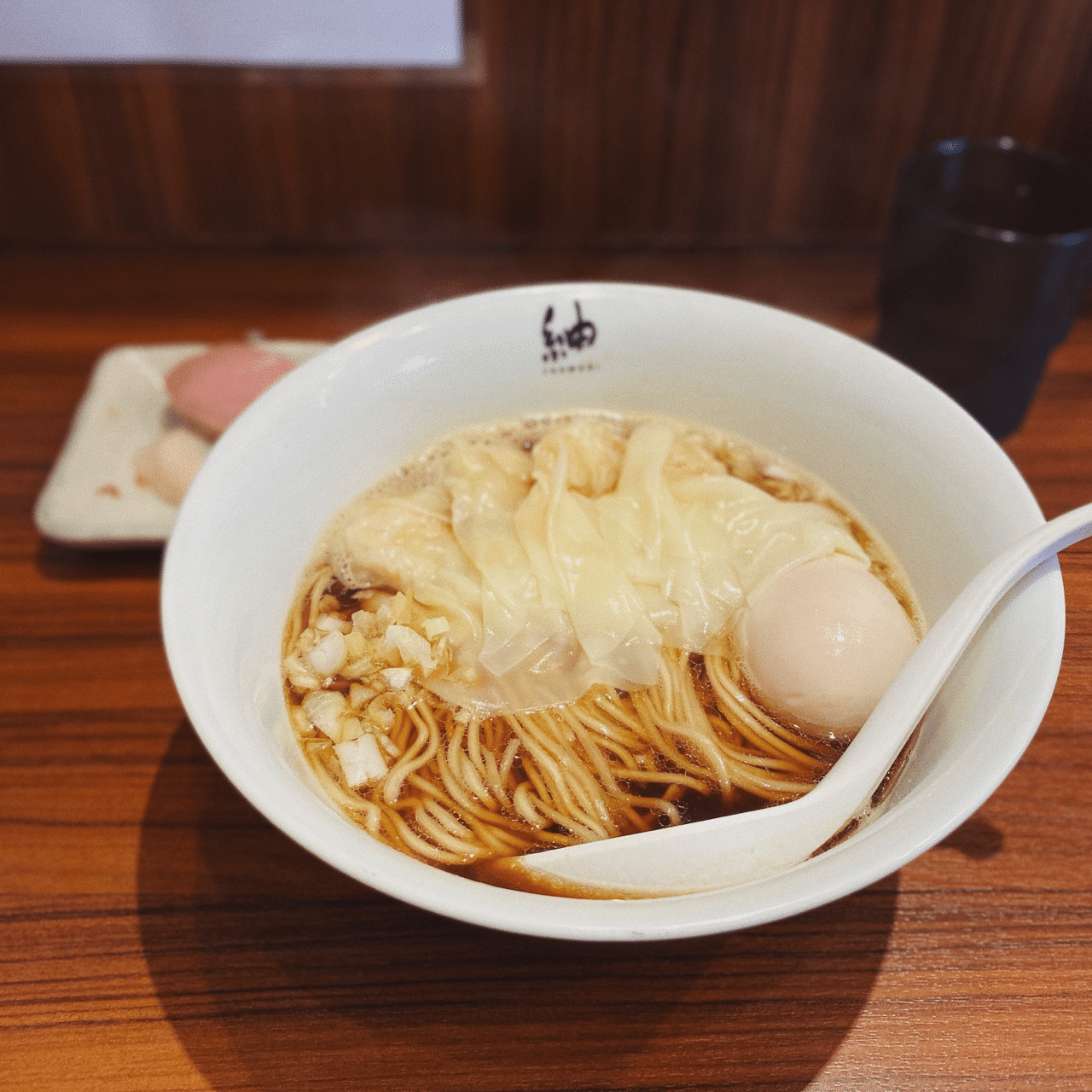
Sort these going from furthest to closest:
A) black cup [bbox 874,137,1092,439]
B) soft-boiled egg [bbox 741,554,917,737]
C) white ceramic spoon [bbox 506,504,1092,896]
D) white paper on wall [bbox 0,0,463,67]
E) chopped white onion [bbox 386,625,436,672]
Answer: white paper on wall [bbox 0,0,463,67]
black cup [bbox 874,137,1092,439]
chopped white onion [bbox 386,625,436,672]
soft-boiled egg [bbox 741,554,917,737]
white ceramic spoon [bbox 506,504,1092,896]

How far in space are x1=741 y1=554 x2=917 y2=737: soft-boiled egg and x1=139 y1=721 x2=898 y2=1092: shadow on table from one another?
199 millimetres

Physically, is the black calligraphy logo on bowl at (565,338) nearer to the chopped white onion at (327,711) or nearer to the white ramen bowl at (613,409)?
the white ramen bowl at (613,409)

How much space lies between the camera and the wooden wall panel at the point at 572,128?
1.84 meters

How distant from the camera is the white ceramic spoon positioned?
80cm

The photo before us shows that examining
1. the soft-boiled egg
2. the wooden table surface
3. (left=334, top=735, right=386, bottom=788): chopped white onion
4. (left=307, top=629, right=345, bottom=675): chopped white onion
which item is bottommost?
the wooden table surface

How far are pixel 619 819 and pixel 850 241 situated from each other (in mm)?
1665

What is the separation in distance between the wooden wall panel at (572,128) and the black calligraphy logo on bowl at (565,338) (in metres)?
0.94

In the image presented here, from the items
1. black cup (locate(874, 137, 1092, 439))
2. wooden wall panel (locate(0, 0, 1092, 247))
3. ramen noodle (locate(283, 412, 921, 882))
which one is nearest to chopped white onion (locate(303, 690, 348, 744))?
ramen noodle (locate(283, 412, 921, 882))

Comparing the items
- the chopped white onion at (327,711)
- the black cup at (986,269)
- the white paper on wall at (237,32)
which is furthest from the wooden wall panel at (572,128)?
the chopped white onion at (327,711)

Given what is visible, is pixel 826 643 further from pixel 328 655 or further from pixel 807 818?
pixel 328 655

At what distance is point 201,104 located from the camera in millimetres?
1897

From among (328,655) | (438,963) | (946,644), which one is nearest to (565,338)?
(328,655)

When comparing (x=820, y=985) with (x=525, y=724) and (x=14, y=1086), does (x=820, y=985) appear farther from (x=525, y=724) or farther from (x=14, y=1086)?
(x=14, y=1086)

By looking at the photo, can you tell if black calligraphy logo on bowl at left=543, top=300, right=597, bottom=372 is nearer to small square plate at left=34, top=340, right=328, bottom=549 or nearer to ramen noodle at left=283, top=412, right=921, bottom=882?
ramen noodle at left=283, top=412, right=921, bottom=882
